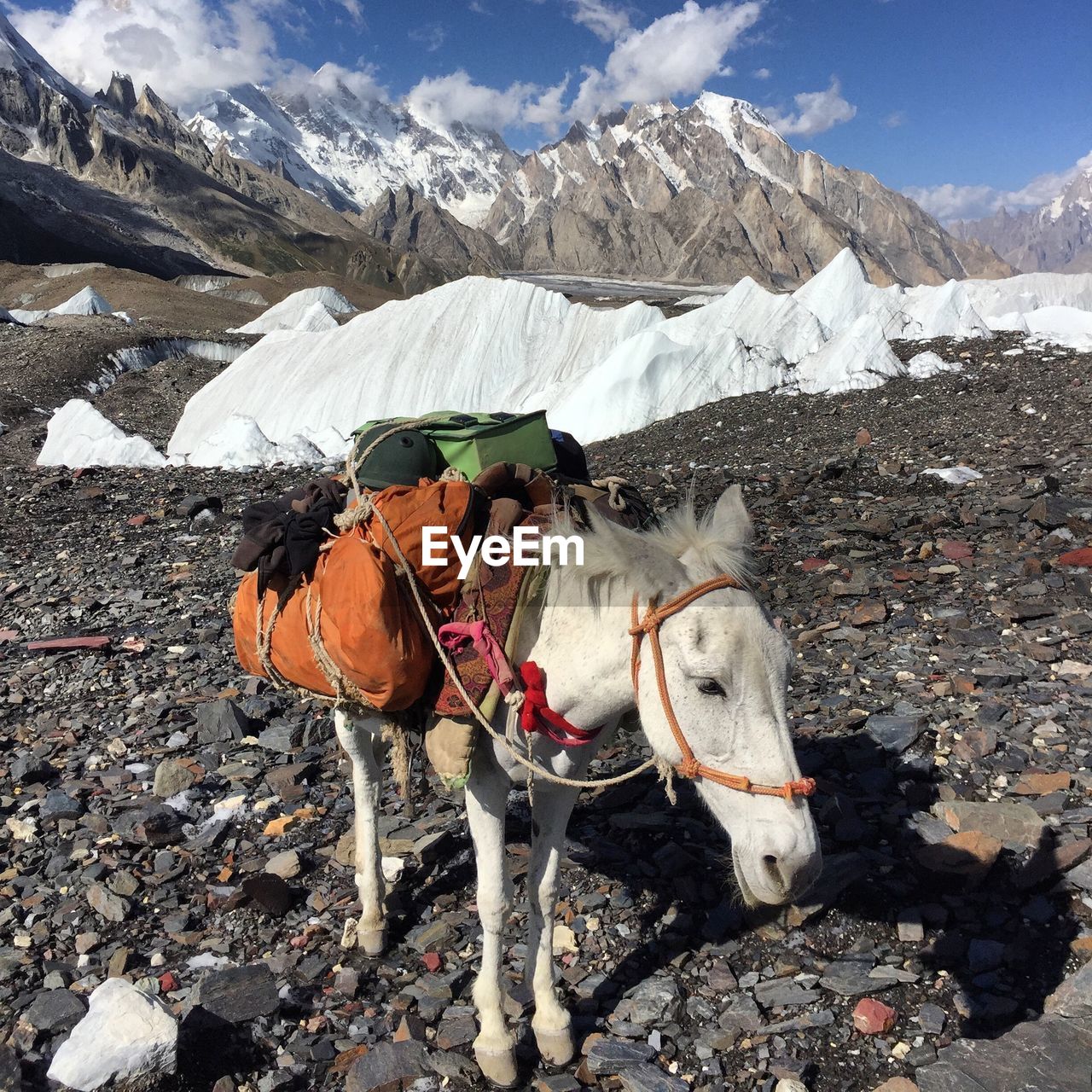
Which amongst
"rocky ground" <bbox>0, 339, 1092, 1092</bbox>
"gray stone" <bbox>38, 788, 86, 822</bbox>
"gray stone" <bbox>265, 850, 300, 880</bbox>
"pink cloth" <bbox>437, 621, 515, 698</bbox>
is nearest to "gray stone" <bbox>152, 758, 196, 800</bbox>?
"rocky ground" <bbox>0, 339, 1092, 1092</bbox>

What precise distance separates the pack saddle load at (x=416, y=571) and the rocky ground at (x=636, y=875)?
2.47 ft

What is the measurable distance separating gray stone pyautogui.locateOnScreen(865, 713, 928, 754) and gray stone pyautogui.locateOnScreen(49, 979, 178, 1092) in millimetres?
3890

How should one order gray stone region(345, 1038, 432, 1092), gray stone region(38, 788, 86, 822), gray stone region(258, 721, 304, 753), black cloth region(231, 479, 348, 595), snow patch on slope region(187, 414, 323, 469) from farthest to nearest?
snow patch on slope region(187, 414, 323, 469)
gray stone region(258, 721, 304, 753)
gray stone region(38, 788, 86, 822)
black cloth region(231, 479, 348, 595)
gray stone region(345, 1038, 432, 1092)

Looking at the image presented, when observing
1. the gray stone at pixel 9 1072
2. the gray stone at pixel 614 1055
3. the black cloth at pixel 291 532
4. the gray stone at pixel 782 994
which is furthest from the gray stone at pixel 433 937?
the black cloth at pixel 291 532

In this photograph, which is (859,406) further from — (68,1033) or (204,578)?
(68,1033)

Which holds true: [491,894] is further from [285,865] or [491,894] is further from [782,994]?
[285,865]

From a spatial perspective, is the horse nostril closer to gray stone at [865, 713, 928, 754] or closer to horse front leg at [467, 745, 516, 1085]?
horse front leg at [467, 745, 516, 1085]

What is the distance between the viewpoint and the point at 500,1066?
Answer: 116 inches

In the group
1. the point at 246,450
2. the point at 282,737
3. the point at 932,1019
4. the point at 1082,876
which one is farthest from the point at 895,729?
the point at 246,450

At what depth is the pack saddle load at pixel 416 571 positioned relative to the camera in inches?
108

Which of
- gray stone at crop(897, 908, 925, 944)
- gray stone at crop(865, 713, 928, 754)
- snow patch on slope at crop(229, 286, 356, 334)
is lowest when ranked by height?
gray stone at crop(897, 908, 925, 944)

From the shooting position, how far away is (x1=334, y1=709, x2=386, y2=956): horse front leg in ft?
12.0

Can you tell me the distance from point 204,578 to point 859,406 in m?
12.4

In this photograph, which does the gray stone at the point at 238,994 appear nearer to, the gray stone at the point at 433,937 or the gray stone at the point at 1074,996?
the gray stone at the point at 433,937
